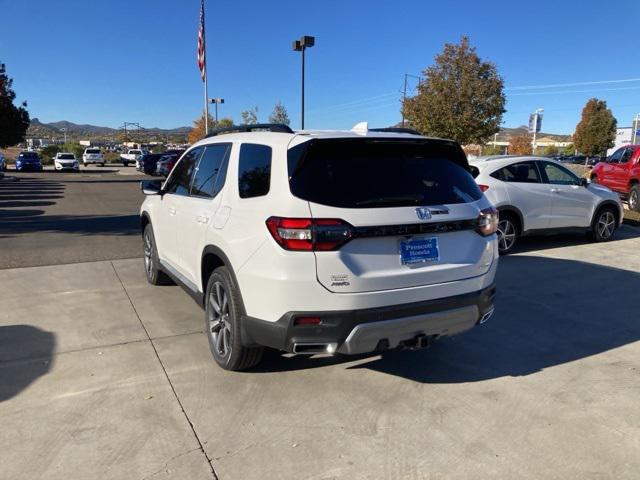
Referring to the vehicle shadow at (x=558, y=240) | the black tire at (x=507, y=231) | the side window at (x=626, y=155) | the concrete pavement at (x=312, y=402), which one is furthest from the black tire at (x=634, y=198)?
the concrete pavement at (x=312, y=402)

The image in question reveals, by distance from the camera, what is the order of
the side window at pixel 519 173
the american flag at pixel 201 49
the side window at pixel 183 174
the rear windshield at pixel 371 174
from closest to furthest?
the rear windshield at pixel 371 174 < the side window at pixel 183 174 < the side window at pixel 519 173 < the american flag at pixel 201 49

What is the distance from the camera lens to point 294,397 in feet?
11.5

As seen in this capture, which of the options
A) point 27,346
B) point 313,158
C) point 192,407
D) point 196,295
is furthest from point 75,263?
point 313,158

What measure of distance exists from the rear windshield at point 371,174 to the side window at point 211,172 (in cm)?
104

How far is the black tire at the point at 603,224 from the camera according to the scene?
932cm

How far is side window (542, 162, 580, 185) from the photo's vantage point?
29.2 ft

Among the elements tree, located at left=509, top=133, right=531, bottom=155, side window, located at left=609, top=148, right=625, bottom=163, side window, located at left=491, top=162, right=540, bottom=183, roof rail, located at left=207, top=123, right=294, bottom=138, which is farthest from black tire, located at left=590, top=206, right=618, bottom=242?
tree, located at left=509, top=133, right=531, bottom=155

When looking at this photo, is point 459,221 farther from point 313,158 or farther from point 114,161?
point 114,161

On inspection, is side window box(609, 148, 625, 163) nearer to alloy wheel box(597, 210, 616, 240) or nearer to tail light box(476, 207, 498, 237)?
alloy wheel box(597, 210, 616, 240)

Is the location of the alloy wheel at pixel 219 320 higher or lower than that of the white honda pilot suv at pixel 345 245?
lower

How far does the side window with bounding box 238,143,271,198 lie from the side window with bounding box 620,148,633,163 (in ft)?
49.6

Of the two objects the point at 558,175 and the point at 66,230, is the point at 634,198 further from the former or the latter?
the point at 66,230

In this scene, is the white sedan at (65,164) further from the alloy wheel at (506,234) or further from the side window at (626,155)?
the alloy wheel at (506,234)

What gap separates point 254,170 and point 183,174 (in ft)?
5.90
